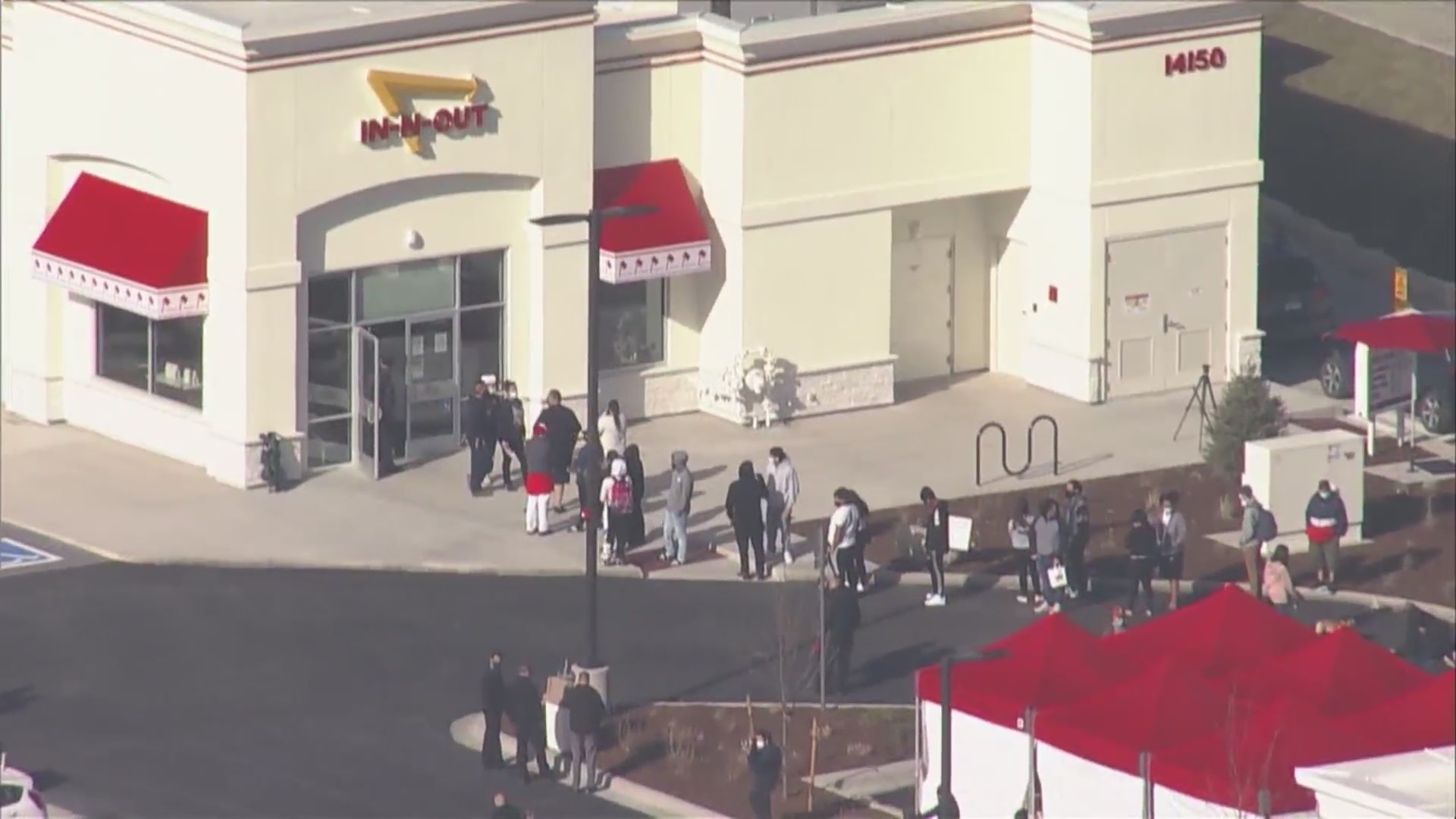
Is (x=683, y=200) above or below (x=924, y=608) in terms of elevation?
above

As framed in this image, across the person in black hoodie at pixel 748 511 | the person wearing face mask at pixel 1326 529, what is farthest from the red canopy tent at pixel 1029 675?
the person wearing face mask at pixel 1326 529

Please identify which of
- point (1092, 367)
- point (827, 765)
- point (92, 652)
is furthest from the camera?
point (1092, 367)

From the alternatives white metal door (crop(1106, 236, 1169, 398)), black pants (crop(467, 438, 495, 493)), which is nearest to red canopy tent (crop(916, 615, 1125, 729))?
black pants (crop(467, 438, 495, 493))

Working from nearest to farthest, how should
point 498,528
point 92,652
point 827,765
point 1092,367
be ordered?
1. point 827,765
2. point 92,652
3. point 498,528
4. point 1092,367

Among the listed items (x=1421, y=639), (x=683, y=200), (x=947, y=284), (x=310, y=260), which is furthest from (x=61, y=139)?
(x=1421, y=639)

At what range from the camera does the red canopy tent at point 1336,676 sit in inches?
1371

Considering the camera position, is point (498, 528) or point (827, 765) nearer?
point (827, 765)

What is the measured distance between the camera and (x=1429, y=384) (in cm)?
4997

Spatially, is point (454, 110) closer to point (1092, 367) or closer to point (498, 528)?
point (498, 528)

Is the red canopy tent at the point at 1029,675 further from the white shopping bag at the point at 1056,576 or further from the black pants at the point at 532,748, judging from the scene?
the white shopping bag at the point at 1056,576

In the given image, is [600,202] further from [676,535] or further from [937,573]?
[937,573]

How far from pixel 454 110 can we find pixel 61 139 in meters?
5.24

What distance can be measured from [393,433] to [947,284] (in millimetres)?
8965

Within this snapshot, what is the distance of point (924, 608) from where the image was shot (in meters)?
42.7
